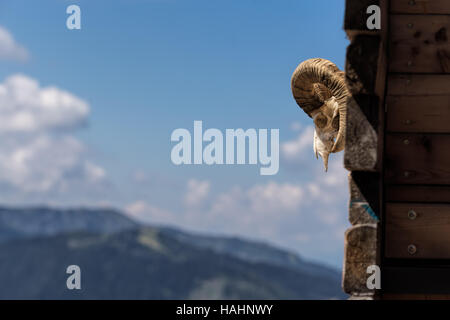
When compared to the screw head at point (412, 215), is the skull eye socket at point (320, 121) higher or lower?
higher

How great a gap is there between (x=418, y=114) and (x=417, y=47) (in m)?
0.65

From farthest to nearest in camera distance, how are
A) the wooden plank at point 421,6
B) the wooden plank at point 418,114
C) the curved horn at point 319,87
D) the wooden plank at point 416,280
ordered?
the curved horn at point 319,87, the wooden plank at point 421,6, the wooden plank at point 418,114, the wooden plank at point 416,280

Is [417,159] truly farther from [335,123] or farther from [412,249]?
[335,123]

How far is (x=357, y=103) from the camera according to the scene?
614cm

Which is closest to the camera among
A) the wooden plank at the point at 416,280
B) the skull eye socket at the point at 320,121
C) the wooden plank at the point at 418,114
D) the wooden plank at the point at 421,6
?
the wooden plank at the point at 416,280

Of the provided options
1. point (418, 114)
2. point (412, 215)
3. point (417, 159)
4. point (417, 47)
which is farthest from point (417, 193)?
point (417, 47)

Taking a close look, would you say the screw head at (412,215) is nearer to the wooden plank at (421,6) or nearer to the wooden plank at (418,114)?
the wooden plank at (418,114)

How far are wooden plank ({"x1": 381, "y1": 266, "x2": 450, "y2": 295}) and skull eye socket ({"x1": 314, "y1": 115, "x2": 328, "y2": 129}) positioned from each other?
2701 mm

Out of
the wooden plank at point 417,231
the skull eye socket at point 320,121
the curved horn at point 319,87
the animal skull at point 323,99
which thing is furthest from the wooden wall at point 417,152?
the skull eye socket at point 320,121

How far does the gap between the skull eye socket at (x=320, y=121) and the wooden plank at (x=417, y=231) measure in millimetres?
2404

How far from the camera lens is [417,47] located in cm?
677

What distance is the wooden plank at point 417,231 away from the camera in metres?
6.51

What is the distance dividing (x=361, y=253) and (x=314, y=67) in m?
2.91
